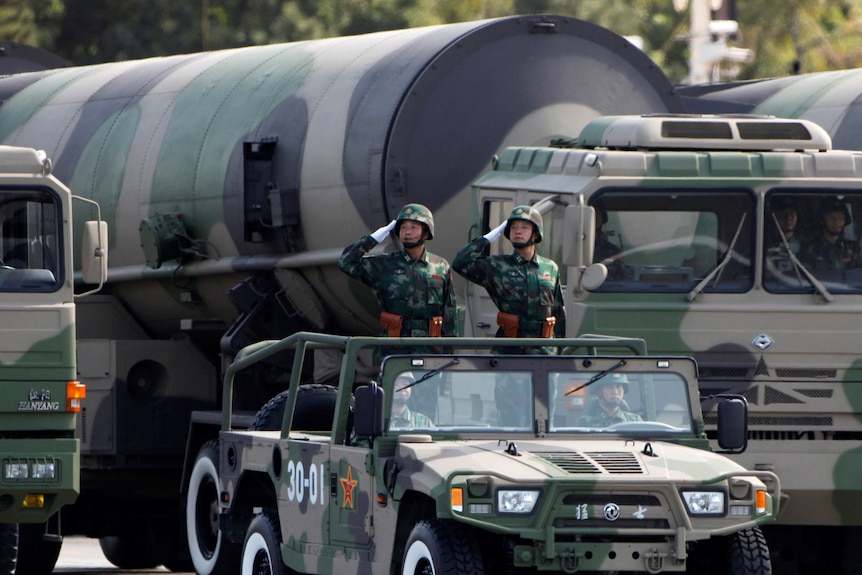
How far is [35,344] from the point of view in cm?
1187

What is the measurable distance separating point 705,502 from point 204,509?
5.34 meters

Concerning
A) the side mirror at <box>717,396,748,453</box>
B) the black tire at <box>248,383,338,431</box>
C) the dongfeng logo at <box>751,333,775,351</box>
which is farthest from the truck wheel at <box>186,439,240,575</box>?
the side mirror at <box>717,396,748,453</box>

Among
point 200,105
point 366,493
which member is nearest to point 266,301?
point 200,105

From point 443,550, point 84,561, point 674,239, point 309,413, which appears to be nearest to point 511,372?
point 443,550

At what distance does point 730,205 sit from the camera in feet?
38.5

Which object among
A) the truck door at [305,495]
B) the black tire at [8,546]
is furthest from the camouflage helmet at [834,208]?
the black tire at [8,546]

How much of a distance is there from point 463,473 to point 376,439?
78 cm

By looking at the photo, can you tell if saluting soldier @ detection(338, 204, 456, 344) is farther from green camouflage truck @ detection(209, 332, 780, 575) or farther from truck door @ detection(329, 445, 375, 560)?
truck door @ detection(329, 445, 375, 560)

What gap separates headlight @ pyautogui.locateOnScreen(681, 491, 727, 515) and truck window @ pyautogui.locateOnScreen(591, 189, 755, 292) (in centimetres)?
301

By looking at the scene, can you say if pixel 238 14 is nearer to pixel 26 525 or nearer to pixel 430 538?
pixel 26 525

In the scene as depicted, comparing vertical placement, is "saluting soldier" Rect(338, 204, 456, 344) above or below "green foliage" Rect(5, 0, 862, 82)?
below

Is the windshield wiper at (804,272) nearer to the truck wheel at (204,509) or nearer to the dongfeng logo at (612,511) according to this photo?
the dongfeng logo at (612,511)

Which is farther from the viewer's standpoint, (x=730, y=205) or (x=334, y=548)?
(x=730, y=205)

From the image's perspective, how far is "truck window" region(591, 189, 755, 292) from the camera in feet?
38.0
